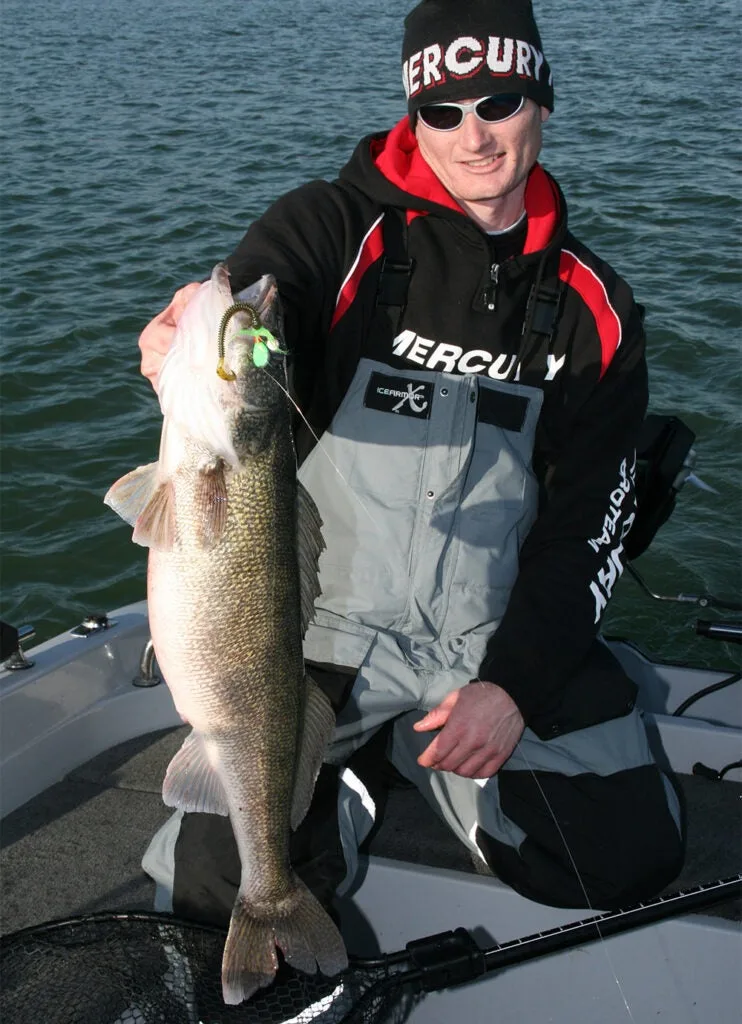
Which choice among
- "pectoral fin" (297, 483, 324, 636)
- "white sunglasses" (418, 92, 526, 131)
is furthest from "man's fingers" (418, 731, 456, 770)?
"white sunglasses" (418, 92, 526, 131)

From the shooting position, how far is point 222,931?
3.01 metres

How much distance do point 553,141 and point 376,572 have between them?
12013mm

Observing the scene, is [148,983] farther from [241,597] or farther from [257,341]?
[257,341]

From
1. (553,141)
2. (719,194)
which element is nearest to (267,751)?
(719,194)

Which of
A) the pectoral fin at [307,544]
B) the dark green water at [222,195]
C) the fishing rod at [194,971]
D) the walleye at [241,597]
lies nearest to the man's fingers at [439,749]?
the walleye at [241,597]

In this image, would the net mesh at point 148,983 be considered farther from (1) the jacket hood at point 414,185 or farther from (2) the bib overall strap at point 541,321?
(1) the jacket hood at point 414,185

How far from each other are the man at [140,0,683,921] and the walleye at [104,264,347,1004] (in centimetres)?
36

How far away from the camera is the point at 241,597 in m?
2.62

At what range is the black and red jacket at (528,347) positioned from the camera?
10.8ft

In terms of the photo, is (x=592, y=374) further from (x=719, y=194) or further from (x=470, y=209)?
(x=719, y=194)

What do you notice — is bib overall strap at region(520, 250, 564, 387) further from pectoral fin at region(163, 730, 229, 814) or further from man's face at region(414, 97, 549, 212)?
pectoral fin at region(163, 730, 229, 814)

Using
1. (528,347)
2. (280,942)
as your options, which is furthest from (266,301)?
(280,942)

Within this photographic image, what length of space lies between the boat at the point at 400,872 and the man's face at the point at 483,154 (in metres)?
1.96

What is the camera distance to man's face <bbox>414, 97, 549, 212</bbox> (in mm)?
3402
